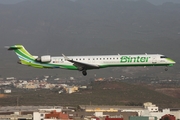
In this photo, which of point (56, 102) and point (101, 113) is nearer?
point (101, 113)

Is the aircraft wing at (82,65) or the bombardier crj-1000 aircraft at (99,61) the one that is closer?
the aircraft wing at (82,65)

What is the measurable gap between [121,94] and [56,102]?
19.2 m

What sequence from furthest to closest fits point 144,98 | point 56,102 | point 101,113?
point 144,98 → point 56,102 → point 101,113

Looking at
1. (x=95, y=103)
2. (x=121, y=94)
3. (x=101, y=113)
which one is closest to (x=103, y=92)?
(x=121, y=94)

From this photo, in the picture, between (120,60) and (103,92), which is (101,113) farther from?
(103,92)

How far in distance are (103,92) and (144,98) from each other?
31.8ft

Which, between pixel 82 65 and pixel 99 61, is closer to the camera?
pixel 99 61

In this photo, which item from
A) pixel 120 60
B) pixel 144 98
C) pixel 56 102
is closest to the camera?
pixel 120 60

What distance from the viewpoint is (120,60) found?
249 ft

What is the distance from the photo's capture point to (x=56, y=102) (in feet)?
382

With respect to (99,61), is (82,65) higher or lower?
lower

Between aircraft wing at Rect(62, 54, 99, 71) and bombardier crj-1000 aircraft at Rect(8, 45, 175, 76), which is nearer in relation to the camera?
aircraft wing at Rect(62, 54, 99, 71)

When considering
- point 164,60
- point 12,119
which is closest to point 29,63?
point 12,119

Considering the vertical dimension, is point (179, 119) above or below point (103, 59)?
below
